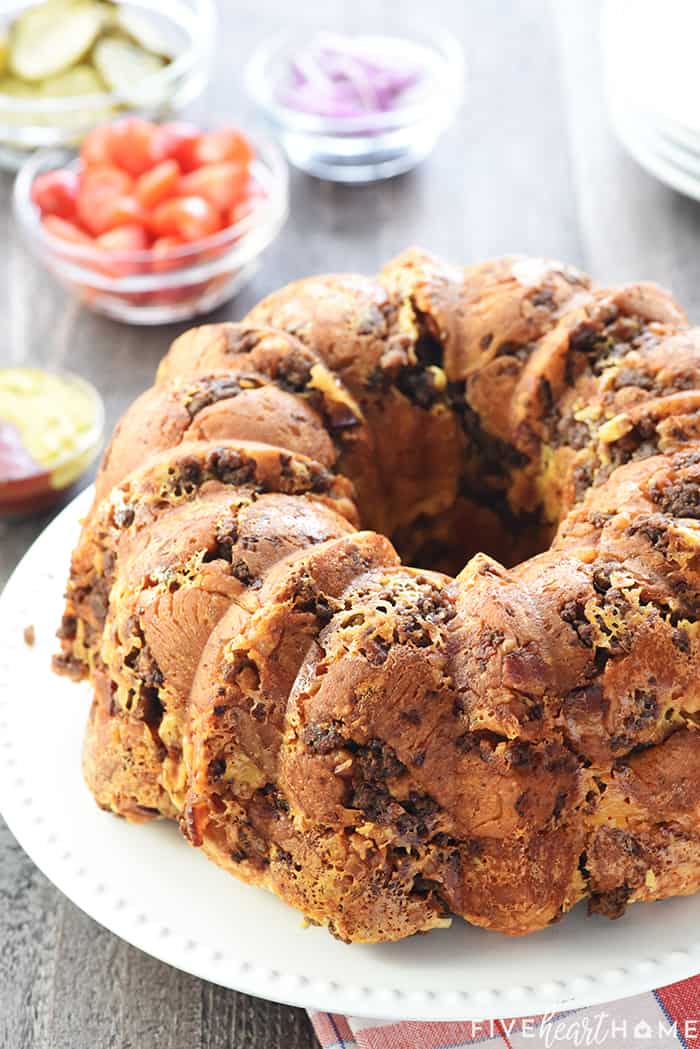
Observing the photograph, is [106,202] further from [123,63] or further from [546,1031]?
[546,1031]

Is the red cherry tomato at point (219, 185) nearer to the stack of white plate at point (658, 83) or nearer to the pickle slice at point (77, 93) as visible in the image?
the pickle slice at point (77, 93)

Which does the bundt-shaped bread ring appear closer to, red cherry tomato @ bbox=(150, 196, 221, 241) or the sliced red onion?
red cherry tomato @ bbox=(150, 196, 221, 241)

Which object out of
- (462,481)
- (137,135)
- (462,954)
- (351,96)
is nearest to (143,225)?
(137,135)

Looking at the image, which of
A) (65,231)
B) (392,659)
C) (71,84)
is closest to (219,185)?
(65,231)

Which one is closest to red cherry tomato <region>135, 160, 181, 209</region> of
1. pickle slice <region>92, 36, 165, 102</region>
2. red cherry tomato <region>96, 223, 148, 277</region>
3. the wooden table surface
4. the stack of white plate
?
red cherry tomato <region>96, 223, 148, 277</region>

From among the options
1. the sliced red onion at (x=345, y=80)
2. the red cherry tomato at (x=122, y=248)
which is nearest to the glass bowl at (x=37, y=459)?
the red cherry tomato at (x=122, y=248)
